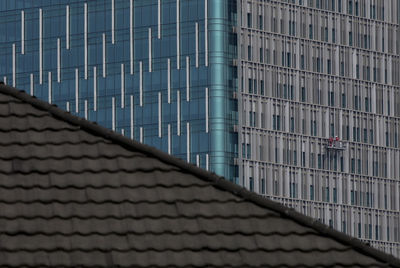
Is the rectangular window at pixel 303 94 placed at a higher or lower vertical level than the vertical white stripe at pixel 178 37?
lower

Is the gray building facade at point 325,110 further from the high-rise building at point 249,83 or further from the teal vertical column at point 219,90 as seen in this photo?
the teal vertical column at point 219,90

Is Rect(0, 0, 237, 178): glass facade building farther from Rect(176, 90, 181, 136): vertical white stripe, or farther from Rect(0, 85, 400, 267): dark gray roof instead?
Rect(0, 85, 400, 267): dark gray roof

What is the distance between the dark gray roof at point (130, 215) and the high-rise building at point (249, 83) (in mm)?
128439

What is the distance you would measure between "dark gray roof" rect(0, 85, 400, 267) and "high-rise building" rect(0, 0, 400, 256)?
128m

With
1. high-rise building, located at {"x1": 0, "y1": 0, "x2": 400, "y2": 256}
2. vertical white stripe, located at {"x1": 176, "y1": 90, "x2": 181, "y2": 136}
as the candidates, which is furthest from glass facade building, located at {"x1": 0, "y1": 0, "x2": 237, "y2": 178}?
high-rise building, located at {"x1": 0, "y1": 0, "x2": 400, "y2": 256}

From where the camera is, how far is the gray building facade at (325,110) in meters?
149

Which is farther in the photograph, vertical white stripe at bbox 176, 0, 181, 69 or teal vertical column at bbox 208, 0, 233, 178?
vertical white stripe at bbox 176, 0, 181, 69

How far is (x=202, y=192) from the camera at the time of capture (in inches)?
664

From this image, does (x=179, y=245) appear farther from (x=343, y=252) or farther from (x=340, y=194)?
(x=340, y=194)

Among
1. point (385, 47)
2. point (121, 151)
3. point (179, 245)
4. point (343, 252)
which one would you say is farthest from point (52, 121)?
point (385, 47)

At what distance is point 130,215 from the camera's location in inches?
652

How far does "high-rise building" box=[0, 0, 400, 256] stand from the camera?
484 feet

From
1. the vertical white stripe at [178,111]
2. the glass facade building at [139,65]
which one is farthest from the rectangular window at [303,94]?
the vertical white stripe at [178,111]

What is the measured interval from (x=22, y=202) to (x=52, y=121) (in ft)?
3.66
